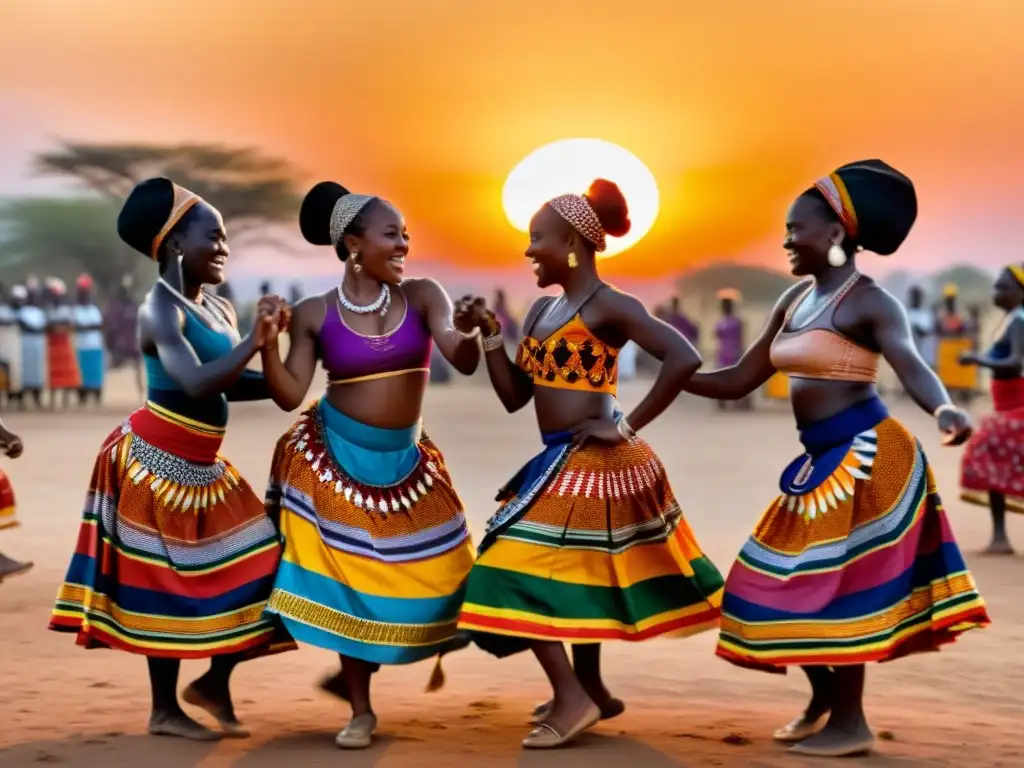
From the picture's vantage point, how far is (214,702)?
5703mm

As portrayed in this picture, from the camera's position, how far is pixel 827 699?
18.6 feet

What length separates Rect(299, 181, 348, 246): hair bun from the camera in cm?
594

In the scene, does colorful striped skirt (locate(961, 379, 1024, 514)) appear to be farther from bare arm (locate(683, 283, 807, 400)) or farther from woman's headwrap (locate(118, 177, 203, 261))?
woman's headwrap (locate(118, 177, 203, 261))

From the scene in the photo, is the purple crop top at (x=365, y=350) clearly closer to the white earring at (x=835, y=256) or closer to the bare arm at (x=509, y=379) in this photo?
the bare arm at (x=509, y=379)

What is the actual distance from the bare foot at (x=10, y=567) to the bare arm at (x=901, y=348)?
19.4 ft

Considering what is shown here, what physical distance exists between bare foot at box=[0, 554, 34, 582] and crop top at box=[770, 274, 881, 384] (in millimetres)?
5583

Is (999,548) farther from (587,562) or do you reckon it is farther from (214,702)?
(214,702)

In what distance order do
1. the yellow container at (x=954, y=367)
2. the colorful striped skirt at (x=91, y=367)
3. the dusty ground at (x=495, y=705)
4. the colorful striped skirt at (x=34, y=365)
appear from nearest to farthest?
the dusty ground at (x=495, y=705) < the colorful striped skirt at (x=34, y=365) < the colorful striped skirt at (x=91, y=367) < the yellow container at (x=954, y=367)

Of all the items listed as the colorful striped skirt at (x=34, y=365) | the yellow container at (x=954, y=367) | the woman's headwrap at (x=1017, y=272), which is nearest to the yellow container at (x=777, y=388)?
the yellow container at (x=954, y=367)

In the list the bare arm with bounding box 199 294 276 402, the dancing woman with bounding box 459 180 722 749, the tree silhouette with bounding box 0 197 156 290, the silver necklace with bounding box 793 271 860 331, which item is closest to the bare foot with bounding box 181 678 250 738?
the dancing woman with bounding box 459 180 722 749

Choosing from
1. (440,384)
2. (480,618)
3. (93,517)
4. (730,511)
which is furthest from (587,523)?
(440,384)

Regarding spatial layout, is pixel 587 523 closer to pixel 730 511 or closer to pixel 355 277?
pixel 355 277

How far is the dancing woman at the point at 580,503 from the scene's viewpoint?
547 cm

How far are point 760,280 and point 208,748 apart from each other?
6814 centimetres
